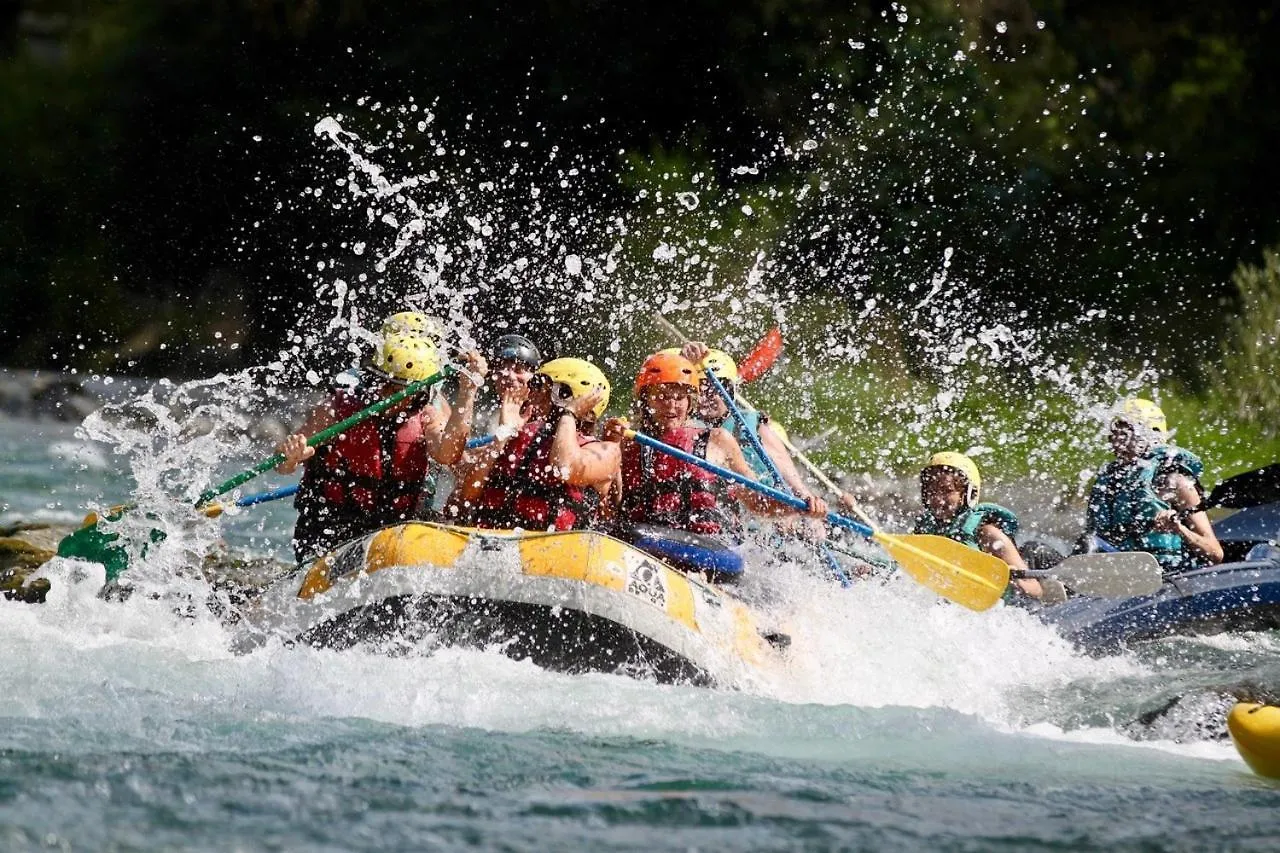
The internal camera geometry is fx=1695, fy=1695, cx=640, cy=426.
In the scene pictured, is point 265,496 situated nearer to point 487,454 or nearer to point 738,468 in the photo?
point 487,454

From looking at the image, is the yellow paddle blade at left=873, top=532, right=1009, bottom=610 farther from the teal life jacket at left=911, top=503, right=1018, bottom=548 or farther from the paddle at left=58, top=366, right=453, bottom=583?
the paddle at left=58, top=366, right=453, bottom=583

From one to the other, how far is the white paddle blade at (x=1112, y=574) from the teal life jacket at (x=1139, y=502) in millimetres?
1469

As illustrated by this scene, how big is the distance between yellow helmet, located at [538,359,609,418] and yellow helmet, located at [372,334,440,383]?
0.60 m

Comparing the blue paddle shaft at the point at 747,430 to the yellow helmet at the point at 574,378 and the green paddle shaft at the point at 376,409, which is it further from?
the green paddle shaft at the point at 376,409

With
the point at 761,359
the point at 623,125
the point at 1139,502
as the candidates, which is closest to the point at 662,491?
the point at 761,359

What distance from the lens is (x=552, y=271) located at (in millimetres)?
19703

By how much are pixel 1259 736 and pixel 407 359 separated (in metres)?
3.50

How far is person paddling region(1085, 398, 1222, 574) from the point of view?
8.52 meters

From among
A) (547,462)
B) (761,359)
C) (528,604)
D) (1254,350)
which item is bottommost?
(528,604)

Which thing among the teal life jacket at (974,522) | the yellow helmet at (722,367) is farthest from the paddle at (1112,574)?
the yellow helmet at (722,367)

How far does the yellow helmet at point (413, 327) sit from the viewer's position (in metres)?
6.96

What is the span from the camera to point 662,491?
22.9 feet

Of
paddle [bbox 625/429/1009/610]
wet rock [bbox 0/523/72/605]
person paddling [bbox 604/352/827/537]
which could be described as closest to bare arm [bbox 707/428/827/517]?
person paddling [bbox 604/352/827/537]

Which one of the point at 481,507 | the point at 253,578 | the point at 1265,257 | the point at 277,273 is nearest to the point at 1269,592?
the point at 481,507
